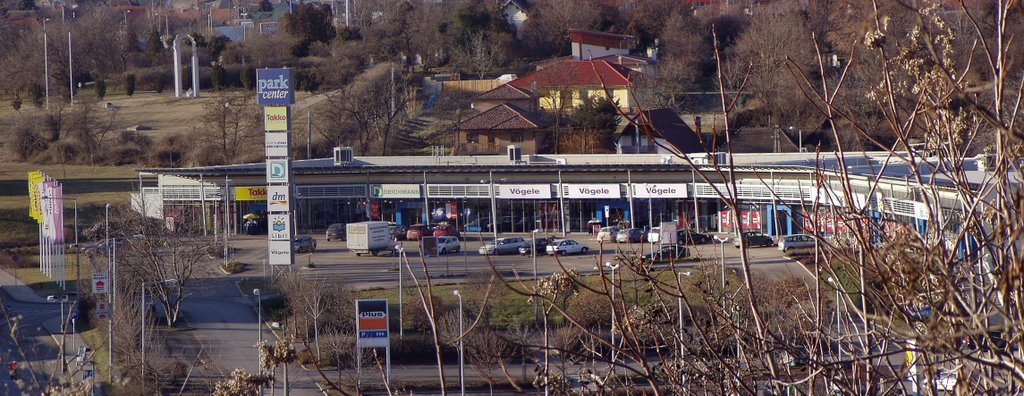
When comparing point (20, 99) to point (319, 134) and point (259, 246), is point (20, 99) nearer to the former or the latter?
point (319, 134)

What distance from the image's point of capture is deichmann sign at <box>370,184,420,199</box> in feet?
87.6

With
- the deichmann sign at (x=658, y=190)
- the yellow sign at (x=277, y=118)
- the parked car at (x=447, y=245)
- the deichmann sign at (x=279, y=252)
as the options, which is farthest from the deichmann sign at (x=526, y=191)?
the deichmann sign at (x=279, y=252)

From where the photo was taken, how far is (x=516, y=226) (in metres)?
26.7

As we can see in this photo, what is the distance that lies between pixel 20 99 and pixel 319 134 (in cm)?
1208

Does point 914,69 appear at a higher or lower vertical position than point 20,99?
lower

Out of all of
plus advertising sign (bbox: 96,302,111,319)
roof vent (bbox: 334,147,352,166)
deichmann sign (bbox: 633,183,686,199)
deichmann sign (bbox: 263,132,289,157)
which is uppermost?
roof vent (bbox: 334,147,352,166)

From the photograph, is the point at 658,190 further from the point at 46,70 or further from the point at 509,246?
the point at 46,70

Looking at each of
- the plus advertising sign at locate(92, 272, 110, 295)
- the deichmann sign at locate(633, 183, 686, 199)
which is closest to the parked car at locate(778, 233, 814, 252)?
the deichmann sign at locate(633, 183, 686, 199)

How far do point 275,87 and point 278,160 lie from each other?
3.92ft

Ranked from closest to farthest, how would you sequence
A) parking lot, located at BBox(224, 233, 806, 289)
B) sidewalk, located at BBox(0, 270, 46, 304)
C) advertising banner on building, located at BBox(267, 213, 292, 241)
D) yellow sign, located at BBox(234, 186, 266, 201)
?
sidewalk, located at BBox(0, 270, 46, 304), advertising banner on building, located at BBox(267, 213, 292, 241), parking lot, located at BBox(224, 233, 806, 289), yellow sign, located at BBox(234, 186, 266, 201)

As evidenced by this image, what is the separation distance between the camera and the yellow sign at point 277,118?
59.6 feet

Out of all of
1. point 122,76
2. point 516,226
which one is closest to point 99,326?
point 516,226

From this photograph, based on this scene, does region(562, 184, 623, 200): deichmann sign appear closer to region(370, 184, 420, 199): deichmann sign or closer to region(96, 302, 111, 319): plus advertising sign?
region(370, 184, 420, 199): deichmann sign

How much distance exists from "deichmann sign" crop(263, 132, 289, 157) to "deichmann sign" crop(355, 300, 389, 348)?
22.1 feet
